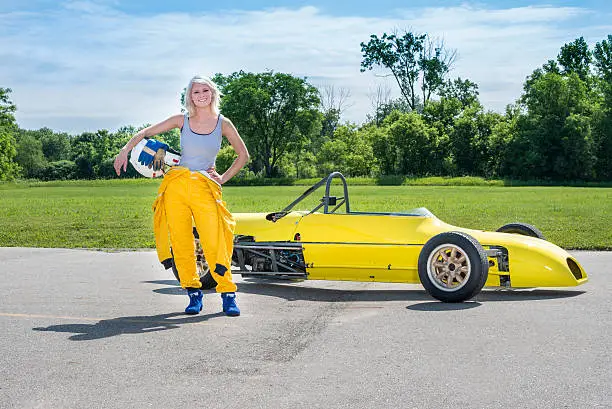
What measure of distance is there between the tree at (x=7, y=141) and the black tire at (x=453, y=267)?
97874 millimetres

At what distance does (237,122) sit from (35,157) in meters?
46.3

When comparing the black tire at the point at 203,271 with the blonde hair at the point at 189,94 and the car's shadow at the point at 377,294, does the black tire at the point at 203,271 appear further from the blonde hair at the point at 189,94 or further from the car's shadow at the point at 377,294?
the blonde hair at the point at 189,94

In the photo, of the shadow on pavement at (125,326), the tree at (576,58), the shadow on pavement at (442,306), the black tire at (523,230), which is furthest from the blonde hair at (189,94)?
the tree at (576,58)

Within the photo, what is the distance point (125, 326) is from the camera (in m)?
7.02

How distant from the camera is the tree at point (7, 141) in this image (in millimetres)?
99375

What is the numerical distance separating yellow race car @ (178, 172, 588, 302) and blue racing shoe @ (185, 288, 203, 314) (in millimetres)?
1459

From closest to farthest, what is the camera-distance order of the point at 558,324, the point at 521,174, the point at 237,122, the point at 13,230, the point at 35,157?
1. the point at 558,324
2. the point at 13,230
3. the point at 521,174
4. the point at 237,122
5. the point at 35,157

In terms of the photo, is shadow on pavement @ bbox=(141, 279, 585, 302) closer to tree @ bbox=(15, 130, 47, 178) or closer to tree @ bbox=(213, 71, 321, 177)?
tree @ bbox=(213, 71, 321, 177)

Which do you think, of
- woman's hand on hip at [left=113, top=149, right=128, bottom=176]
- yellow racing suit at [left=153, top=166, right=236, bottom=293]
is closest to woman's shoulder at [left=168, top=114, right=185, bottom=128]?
yellow racing suit at [left=153, top=166, right=236, bottom=293]

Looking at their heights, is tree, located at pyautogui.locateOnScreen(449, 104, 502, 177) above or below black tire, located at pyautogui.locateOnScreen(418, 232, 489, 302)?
above

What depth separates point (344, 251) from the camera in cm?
885

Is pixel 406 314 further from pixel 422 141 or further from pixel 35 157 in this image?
pixel 35 157

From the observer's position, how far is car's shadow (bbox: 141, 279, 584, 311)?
8.24 meters

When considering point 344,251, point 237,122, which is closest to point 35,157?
point 237,122
